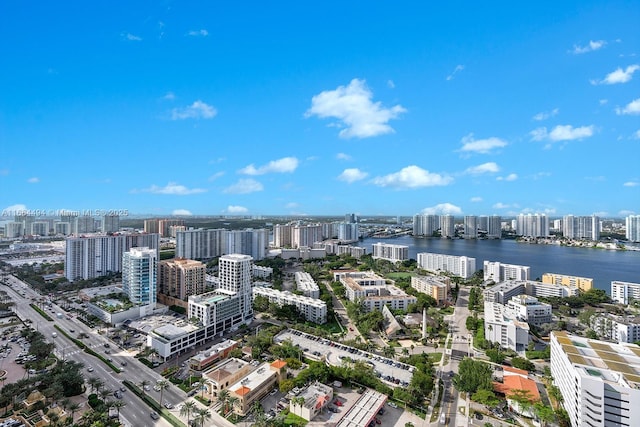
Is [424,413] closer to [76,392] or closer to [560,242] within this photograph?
[76,392]

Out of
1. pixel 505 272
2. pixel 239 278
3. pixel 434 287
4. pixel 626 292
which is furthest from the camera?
pixel 505 272

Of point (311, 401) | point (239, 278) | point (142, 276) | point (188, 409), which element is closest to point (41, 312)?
point (142, 276)

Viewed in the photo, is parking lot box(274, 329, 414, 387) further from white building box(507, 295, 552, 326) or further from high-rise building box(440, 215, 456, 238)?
high-rise building box(440, 215, 456, 238)

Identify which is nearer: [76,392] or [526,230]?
[76,392]

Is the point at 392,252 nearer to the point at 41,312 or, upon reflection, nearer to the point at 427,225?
the point at 41,312

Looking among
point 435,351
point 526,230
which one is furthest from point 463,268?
point 526,230
